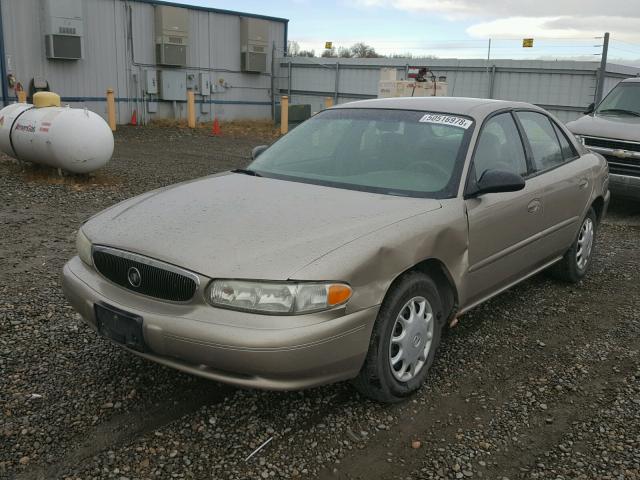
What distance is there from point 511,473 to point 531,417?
0.57 metres

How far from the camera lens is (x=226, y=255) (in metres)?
2.96

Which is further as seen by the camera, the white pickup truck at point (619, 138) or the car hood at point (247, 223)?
the white pickup truck at point (619, 138)

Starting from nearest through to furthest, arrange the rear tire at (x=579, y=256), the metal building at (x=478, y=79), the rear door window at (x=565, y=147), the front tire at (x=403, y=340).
→ 1. the front tire at (x=403, y=340)
2. the rear door window at (x=565, y=147)
3. the rear tire at (x=579, y=256)
4. the metal building at (x=478, y=79)

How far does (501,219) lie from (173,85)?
1864 cm

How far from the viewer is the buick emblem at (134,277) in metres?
3.09

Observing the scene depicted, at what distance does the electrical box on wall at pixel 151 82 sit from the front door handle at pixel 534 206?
18.0 metres

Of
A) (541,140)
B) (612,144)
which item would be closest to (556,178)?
(541,140)

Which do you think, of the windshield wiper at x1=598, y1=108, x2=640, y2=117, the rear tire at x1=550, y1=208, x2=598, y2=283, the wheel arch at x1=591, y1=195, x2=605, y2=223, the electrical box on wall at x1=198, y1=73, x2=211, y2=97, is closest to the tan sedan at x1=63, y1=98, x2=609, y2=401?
the rear tire at x1=550, y1=208, x2=598, y2=283

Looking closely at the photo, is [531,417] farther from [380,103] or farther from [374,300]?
[380,103]

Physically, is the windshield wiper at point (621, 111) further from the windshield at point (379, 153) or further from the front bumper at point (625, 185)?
the windshield at point (379, 153)

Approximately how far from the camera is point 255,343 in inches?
107

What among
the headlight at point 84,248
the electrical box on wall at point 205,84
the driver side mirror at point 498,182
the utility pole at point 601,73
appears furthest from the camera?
the electrical box on wall at point 205,84

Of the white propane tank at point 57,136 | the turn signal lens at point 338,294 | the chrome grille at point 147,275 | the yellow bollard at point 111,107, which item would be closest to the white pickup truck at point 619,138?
the turn signal lens at point 338,294

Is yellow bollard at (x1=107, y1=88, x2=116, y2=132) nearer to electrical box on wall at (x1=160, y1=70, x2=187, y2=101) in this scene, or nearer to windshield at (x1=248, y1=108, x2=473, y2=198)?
electrical box on wall at (x1=160, y1=70, x2=187, y2=101)
